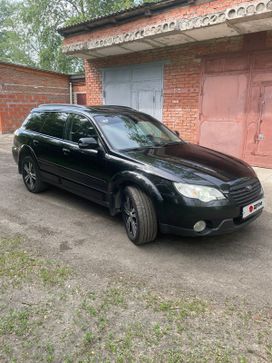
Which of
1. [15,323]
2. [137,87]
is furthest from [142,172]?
[137,87]

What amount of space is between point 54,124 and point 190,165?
100 inches

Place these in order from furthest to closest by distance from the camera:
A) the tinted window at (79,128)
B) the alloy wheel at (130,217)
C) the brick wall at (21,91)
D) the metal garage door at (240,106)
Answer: the brick wall at (21,91) → the metal garage door at (240,106) → the tinted window at (79,128) → the alloy wheel at (130,217)

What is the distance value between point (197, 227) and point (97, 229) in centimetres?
144

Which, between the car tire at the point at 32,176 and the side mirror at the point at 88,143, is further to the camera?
the car tire at the point at 32,176

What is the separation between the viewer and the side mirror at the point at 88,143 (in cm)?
388

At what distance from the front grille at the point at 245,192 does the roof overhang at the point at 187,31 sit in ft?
12.4

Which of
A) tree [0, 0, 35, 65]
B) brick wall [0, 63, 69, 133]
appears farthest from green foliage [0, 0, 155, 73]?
brick wall [0, 63, 69, 133]

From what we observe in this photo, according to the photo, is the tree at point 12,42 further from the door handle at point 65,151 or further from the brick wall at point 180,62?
the door handle at point 65,151

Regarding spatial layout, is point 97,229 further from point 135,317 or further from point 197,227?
point 135,317

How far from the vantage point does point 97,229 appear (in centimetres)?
398

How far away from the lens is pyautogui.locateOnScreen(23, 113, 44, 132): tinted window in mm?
5250

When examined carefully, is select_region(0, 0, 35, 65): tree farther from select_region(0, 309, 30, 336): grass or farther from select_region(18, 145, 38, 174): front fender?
select_region(0, 309, 30, 336): grass

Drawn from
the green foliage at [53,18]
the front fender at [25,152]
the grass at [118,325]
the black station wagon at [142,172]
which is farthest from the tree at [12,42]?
the grass at [118,325]

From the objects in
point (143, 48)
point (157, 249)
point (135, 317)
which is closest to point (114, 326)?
point (135, 317)
